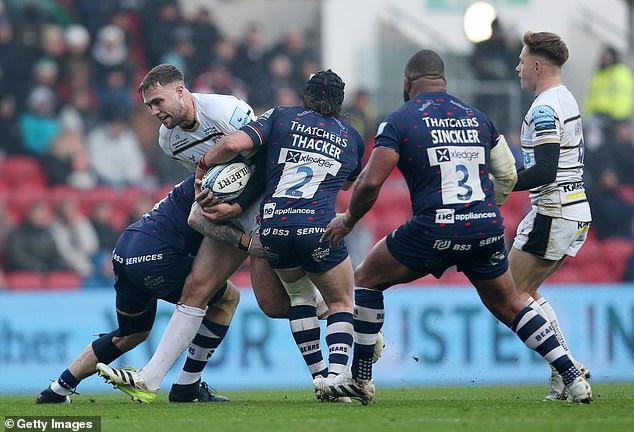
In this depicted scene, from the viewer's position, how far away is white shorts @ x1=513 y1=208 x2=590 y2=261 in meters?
8.70

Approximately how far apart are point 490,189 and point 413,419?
1.63m

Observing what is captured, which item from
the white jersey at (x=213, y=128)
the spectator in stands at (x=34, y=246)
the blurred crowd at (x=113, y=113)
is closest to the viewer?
the white jersey at (x=213, y=128)

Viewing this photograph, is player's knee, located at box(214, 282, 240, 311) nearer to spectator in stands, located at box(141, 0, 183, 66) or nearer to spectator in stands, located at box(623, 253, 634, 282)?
spectator in stands, located at box(623, 253, 634, 282)

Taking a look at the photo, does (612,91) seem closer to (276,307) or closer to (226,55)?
(226,55)

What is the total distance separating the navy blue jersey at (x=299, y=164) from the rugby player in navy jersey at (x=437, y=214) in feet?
1.56

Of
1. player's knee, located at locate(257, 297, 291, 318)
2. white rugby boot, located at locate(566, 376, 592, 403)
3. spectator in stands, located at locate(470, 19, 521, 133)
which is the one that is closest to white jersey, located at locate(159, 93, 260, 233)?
player's knee, located at locate(257, 297, 291, 318)

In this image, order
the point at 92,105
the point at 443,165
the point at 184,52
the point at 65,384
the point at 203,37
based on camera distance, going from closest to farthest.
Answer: the point at 443,165 → the point at 65,384 → the point at 92,105 → the point at 184,52 → the point at 203,37

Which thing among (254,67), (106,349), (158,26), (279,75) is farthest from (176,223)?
(158,26)

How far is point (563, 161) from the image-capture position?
8680mm

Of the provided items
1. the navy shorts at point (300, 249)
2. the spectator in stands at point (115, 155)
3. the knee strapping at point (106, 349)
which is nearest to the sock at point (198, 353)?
the knee strapping at point (106, 349)

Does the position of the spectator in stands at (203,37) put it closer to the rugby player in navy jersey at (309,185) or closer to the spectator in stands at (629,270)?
the spectator in stands at (629,270)

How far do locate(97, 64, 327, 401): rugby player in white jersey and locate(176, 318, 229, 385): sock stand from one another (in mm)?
443

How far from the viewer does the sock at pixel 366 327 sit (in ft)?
26.1

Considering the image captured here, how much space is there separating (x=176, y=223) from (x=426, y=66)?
7.85 feet
